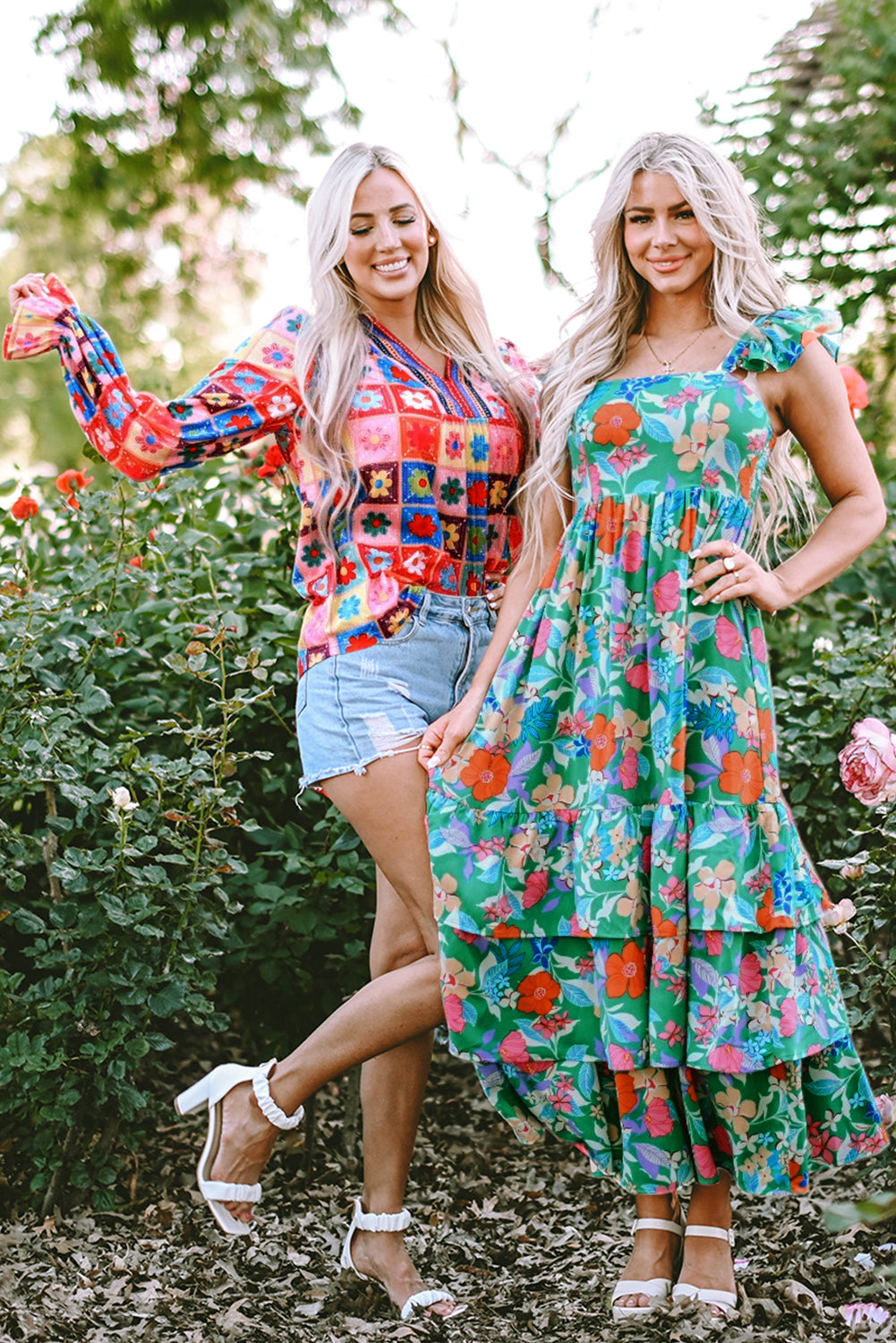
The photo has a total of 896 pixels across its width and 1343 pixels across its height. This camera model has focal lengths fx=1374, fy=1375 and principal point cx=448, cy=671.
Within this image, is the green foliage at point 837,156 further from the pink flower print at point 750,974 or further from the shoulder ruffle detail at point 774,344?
the pink flower print at point 750,974

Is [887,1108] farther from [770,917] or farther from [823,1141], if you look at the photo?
[770,917]

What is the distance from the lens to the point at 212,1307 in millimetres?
2400

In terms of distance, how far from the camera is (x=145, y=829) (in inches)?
105

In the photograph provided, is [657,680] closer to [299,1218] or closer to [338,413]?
[338,413]

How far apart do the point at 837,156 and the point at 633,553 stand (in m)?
2.48

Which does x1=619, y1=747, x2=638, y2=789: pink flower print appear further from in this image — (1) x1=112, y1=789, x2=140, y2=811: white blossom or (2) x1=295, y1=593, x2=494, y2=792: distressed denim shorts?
(1) x1=112, y1=789, x2=140, y2=811: white blossom

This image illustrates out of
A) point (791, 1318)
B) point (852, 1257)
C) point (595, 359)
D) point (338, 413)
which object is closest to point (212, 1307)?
point (791, 1318)

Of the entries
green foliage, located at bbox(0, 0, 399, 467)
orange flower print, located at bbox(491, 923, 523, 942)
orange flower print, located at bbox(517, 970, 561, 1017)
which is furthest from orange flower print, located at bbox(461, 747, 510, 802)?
green foliage, located at bbox(0, 0, 399, 467)

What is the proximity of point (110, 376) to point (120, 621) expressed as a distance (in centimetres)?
62

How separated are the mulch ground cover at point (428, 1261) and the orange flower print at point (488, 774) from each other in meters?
0.88

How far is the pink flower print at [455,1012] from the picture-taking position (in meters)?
2.30

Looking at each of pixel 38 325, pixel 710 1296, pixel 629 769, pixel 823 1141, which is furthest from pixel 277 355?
pixel 710 1296

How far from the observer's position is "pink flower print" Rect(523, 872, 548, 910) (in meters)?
2.28

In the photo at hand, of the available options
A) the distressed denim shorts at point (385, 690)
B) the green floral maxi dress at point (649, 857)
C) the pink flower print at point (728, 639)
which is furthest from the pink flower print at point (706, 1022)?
the distressed denim shorts at point (385, 690)
